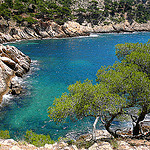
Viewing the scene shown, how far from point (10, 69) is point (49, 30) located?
86.9 m

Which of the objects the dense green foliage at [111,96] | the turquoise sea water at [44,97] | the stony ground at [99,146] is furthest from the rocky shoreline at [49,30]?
the stony ground at [99,146]

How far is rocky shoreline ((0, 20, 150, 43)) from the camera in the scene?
347 feet

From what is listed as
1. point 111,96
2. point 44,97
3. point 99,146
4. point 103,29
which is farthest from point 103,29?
point 99,146

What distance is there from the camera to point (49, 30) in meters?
123

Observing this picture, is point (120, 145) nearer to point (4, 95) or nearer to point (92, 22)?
point (4, 95)

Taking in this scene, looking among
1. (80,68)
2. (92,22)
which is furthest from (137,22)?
(80,68)

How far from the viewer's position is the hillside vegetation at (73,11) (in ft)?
400

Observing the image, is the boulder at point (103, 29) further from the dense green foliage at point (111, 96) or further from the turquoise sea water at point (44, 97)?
the dense green foliage at point (111, 96)

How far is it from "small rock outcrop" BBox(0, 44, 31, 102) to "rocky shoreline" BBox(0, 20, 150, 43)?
182 ft

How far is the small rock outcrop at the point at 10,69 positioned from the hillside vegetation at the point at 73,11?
76.7 m

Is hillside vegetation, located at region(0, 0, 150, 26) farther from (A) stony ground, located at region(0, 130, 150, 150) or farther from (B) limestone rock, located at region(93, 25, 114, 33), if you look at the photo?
(A) stony ground, located at region(0, 130, 150, 150)

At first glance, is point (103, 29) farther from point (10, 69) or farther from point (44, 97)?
point (44, 97)

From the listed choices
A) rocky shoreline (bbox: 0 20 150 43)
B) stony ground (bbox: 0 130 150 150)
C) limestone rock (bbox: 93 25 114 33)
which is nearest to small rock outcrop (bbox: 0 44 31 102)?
stony ground (bbox: 0 130 150 150)

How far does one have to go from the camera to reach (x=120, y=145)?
1499 centimetres
